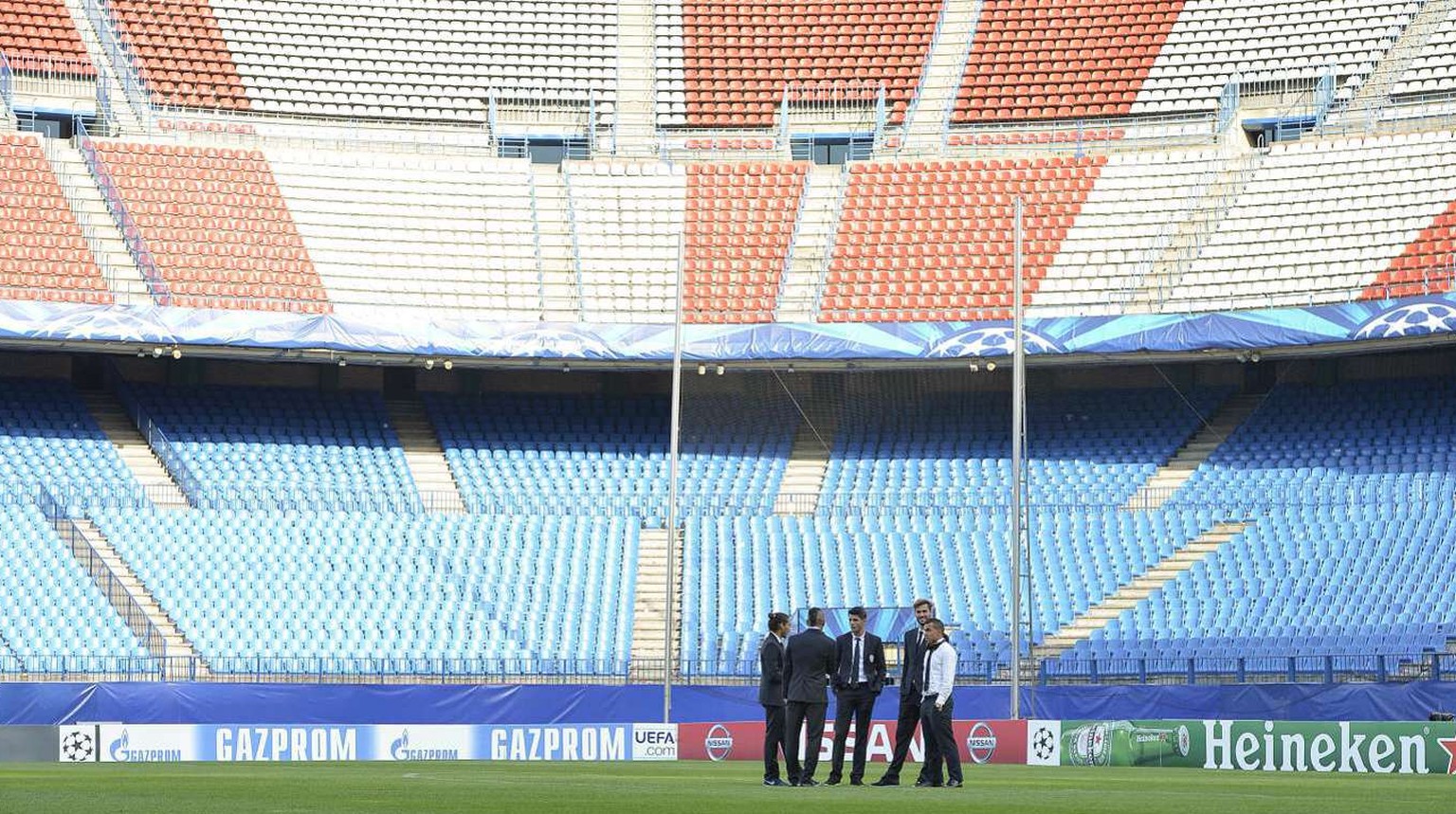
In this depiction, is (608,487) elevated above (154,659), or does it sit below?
above

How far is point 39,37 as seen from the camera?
1941 inches

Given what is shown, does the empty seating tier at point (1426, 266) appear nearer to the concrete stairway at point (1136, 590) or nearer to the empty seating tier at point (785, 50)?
the concrete stairway at point (1136, 590)

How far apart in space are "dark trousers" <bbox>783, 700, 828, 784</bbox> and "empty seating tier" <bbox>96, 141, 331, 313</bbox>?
89.5 ft

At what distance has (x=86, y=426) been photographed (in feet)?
143

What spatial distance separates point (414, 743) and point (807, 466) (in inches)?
655

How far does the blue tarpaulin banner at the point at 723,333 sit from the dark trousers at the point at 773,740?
23703 millimetres

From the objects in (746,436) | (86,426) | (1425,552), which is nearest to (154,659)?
(86,426)

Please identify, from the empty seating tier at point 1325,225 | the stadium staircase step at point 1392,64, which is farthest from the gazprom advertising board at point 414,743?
the stadium staircase step at point 1392,64

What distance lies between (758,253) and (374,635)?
45.1 ft

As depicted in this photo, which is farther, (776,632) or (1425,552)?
(1425,552)

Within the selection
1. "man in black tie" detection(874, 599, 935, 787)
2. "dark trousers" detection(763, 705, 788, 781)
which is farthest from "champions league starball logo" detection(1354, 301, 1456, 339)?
"dark trousers" detection(763, 705, 788, 781)

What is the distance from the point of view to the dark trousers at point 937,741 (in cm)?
1848

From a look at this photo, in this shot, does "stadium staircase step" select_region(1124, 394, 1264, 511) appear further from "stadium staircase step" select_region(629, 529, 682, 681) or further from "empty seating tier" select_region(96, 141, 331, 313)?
"empty seating tier" select_region(96, 141, 331, 313)

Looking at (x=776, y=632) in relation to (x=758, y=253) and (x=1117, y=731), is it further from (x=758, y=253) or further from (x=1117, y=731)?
(x=758, y=253)
